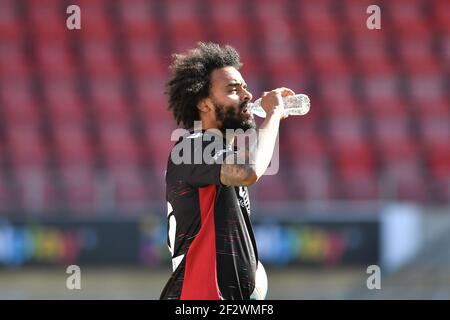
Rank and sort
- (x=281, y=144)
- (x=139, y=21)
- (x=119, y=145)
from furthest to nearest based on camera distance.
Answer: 1. (x=139, y=21)
2. (x=119, y=145)
3. (x=281, y=144)

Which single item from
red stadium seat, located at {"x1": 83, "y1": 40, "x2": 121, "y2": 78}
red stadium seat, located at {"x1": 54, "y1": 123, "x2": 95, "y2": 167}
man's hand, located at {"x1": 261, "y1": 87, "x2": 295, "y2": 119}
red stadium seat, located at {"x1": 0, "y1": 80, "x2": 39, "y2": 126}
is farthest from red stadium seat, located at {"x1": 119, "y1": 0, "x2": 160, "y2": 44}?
man's hand, located at {"x1": 261, "y1": 87, "x2": 295, "y2": 119}

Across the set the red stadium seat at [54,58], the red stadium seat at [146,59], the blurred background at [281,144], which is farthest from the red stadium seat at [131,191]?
the red stadium seat at [54,58]

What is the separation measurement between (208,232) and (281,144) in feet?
27.8

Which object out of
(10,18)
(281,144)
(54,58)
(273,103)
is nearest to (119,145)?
(54,58)

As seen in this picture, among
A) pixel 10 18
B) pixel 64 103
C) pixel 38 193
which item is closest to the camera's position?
pixel 38 193

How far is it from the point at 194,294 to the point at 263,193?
20.6ft

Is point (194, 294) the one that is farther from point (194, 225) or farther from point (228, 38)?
point (228, 38)

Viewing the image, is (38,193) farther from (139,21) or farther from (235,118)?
(235,118)

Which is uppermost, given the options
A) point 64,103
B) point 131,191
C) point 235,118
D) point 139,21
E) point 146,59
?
point 139,21

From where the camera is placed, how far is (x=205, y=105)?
14.1 feet

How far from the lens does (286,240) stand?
10.3 m

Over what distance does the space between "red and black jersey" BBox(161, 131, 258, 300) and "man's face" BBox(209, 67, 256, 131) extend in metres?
0.13

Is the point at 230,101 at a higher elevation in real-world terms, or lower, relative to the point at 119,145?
higher

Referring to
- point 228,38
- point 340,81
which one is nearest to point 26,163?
point 228,38
